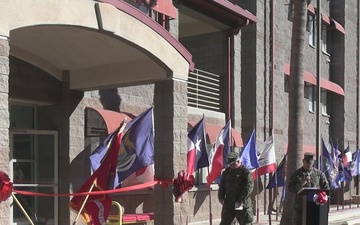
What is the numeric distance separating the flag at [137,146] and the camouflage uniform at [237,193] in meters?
1.40

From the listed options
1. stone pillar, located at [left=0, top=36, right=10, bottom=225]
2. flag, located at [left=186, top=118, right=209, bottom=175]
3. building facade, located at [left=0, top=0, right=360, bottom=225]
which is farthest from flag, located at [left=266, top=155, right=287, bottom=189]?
stone pillar, located at [left=0, top=36, right=10, bottom=225]

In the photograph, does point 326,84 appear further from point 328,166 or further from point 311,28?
point 328,166

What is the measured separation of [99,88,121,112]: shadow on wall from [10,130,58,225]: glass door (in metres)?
1.42

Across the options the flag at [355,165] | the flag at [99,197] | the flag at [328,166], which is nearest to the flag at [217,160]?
the flag at [99,197]

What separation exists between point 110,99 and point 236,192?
12.9 ft

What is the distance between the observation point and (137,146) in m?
9.01

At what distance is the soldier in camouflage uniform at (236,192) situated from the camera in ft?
28.5

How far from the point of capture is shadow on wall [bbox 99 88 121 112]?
11180 millimetres

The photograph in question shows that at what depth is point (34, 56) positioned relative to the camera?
9.45m

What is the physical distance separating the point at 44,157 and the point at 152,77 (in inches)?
118

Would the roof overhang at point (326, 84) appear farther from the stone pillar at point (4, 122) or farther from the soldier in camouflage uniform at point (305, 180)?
the stone pillar at point (4, 122)

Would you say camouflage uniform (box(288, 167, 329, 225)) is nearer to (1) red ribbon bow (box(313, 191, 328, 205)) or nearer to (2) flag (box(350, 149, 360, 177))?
(1) red ribbon bow (box(313, 191, 328, 205))

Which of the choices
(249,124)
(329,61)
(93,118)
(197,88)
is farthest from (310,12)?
(93,118)

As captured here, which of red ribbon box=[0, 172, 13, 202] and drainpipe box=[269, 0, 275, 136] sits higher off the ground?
drainpipe box=[269, 0, 275, 136]
